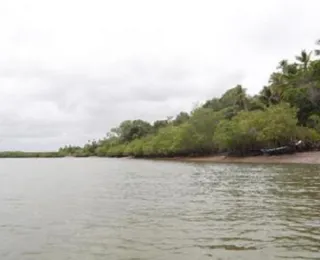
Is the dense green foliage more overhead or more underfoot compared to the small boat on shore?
more overhead

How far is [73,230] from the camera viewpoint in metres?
13.3

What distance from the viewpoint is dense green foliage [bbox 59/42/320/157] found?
2702 inches

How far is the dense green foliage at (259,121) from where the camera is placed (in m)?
68.6

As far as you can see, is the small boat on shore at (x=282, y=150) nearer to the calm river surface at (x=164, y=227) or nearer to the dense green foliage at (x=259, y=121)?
the dense green foliage at (x=259, y=121)

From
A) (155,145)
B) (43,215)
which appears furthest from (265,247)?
(155,145)

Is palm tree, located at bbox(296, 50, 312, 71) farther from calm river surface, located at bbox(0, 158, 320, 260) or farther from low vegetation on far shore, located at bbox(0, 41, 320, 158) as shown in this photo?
calm river surface, located at bbox(0, 158, 320, 260)

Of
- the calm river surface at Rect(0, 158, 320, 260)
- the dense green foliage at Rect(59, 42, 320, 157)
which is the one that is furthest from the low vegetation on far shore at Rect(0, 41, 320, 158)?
the calm river surface at Rect(0, 158, 320, 260)

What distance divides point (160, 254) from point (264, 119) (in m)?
61.8

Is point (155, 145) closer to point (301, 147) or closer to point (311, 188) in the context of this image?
point (301, 147)

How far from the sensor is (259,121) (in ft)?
229

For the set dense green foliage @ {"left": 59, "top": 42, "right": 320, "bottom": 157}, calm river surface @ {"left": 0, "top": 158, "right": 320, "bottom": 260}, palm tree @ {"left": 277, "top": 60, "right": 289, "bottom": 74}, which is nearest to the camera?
calm river surface @ {"left": 0, "top": 158, "right": 320, "bottom": 260}

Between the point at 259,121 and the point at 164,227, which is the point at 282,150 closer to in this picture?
the point at 259,121

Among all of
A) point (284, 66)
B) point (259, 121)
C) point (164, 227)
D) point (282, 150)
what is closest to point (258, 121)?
point (259, 121)

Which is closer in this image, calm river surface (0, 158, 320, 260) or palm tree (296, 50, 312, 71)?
calm river surface (0, 158, 320, 260)
